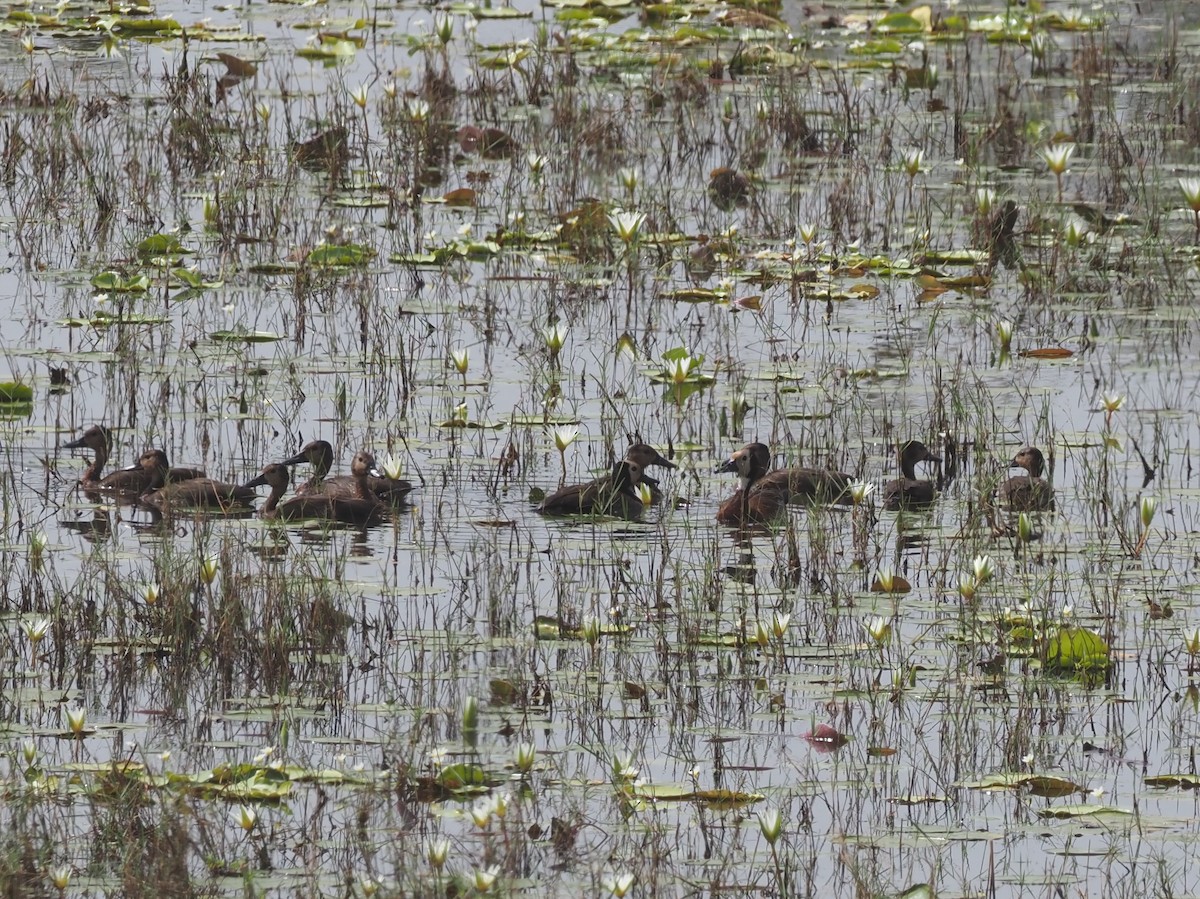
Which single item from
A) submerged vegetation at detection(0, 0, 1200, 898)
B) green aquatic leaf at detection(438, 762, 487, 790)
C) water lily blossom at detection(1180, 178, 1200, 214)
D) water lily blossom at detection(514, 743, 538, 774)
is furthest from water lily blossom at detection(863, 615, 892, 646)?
water lily blossom at detection(1180, 178, 1200, 214)

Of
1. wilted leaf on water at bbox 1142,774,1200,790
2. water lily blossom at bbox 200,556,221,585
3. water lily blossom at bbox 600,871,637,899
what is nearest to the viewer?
water lily blossom at bbox 600,871,637,899

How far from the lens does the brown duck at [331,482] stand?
884 cm

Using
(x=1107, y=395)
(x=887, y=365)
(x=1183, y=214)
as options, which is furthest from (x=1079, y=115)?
(x=1107, y=395)

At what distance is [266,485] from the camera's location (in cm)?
899

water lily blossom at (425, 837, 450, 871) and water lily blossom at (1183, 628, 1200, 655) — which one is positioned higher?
water lily blossom at (1183, 628, 1200, 655)

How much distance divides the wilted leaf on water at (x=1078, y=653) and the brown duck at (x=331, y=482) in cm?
268

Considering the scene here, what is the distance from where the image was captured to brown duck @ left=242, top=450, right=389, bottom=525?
8.70 metres

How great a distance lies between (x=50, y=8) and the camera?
1794cm

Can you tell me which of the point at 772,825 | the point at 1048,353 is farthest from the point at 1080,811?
the point at 1048,353

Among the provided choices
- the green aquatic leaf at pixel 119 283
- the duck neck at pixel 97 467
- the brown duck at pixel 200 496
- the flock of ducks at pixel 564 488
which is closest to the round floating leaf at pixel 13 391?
the flock of ducks at pixel 564 488

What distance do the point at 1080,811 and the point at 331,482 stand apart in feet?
12.9

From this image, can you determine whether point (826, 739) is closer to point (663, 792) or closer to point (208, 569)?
point (663, 792)

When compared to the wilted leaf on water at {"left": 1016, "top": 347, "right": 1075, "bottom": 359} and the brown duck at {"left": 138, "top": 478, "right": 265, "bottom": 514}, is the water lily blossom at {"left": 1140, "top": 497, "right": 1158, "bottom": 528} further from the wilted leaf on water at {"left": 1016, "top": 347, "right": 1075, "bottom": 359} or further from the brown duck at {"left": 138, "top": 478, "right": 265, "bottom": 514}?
the brown duck at {"left": 138, "top": 478, "right": 265, "bottom": 514}

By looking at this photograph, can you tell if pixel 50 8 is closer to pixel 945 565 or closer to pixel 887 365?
pixel 887 365
